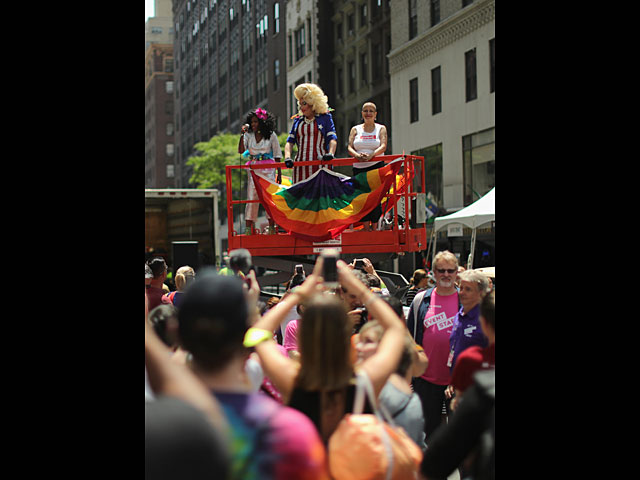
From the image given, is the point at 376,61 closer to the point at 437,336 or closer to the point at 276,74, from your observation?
the point at 276,74

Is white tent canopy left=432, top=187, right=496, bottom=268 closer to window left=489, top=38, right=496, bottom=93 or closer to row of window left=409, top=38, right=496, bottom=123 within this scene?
row of window left=409, top=38, right=496, bottom=123

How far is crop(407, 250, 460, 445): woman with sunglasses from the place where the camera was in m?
4.66

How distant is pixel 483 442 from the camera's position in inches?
99.1

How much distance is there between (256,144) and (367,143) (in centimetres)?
119

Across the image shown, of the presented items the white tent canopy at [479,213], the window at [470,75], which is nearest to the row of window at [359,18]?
the window at [470,75]

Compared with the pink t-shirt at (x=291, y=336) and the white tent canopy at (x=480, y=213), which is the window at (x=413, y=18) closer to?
the white tent canopy at (x=480, y=213)

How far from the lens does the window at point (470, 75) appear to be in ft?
50.6

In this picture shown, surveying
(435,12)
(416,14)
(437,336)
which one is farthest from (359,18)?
(437,336)

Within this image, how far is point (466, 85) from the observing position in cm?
1642

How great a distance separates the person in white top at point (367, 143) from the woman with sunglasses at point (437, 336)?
2599mm

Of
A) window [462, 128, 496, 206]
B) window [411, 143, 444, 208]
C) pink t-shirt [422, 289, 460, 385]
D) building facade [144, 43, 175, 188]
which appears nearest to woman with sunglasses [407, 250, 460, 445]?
pink t-shirt [422, 289, 460, 385]
